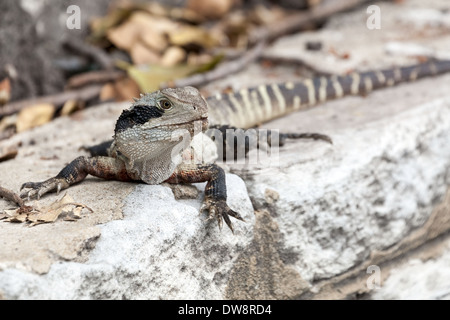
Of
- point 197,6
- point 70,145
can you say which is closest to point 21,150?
point 70,145

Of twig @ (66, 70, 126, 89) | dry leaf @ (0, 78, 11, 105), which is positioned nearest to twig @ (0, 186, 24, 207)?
dry leaf @ (0, 78, 11, 105)

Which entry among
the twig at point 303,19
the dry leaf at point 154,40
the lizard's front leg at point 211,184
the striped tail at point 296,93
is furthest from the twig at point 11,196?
the twig at point 303,19

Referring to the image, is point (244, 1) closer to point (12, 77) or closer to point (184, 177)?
point (12, 77)

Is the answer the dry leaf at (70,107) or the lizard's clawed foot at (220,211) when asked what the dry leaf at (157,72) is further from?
the lizard's clawed foot at (220,211)

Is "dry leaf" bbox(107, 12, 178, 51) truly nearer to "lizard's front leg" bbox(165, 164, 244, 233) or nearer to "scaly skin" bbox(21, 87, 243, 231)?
"scaly skin" bbox(21, 87, 243, 231)

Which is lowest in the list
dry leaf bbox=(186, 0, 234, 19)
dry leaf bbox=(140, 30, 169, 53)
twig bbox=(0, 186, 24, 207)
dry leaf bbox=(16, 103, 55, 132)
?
twig bbox=(0, 186, 24, 207)

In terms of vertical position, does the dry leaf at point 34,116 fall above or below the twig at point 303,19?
below
